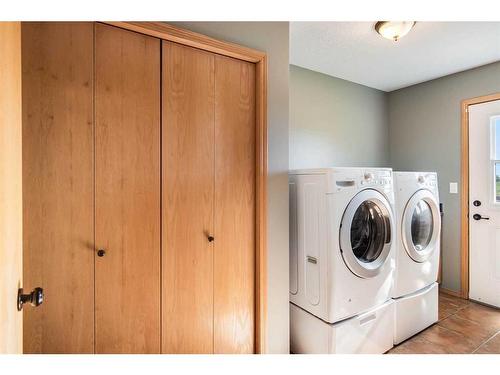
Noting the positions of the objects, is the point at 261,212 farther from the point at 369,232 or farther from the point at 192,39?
the point at 192,39

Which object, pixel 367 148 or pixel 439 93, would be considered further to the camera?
pixel 367 148

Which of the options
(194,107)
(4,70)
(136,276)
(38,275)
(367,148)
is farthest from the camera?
(367,148)

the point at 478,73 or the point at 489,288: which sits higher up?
the point at 478,73

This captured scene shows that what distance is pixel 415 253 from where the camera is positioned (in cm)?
204

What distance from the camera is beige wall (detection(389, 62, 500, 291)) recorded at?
260cm

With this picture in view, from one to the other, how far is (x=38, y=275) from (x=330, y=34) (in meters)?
2.33

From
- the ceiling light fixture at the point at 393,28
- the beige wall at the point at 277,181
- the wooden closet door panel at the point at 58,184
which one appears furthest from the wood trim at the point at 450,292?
the wooden closet door panel at the point at 58,184

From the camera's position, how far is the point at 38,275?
1.08 m

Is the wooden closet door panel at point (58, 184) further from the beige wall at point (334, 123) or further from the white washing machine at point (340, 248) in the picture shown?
the beige wall at point (334, 123)

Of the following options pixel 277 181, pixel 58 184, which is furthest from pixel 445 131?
pixel 58 184

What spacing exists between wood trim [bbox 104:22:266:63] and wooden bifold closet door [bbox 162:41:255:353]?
1.5 inches
